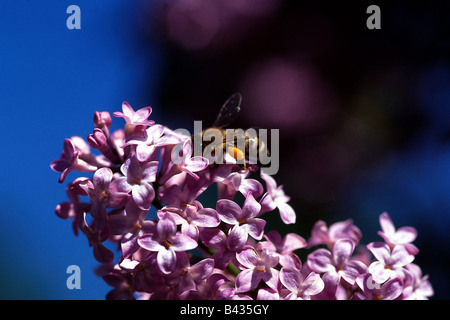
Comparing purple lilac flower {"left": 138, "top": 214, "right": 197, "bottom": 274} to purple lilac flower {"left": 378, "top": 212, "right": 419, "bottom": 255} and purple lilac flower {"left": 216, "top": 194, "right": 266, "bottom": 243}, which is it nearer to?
purple lilac flower {"left": 216, "top": 194, "right": 266, "bottom": 243}

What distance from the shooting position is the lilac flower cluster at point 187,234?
1.26 m

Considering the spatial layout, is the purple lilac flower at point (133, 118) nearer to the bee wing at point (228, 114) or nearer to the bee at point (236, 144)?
the bee at point (236, 144)

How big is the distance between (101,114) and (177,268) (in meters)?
0.48

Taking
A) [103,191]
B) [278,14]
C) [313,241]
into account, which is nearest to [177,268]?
[103,191]

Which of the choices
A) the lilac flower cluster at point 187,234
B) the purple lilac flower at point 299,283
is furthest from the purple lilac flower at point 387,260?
the purple lilac flower at point 299,283

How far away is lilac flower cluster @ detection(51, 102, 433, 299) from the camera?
1258mm

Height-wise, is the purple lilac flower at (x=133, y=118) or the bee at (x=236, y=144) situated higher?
the purple lilac flower at (x=133, y=118)

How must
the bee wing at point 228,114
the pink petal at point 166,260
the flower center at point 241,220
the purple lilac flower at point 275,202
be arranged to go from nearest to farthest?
1. the pink petal at point 166,260
2. the flower center at point 241,220
3. the purple lilac flower at point 275,202
4. the bee wing at point 228,114

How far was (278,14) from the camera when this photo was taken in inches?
96.3

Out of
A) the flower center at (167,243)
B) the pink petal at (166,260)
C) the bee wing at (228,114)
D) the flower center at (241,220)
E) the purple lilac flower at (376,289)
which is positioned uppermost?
the bee wing at (228,114)

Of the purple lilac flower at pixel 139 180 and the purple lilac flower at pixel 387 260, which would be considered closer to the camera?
the purple lilac flower at pixel 139 180

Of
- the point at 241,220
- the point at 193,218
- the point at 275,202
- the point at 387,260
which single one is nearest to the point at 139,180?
the point at 193,218

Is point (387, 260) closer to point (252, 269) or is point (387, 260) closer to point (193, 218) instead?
point (252, 269)

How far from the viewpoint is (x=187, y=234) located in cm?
125
